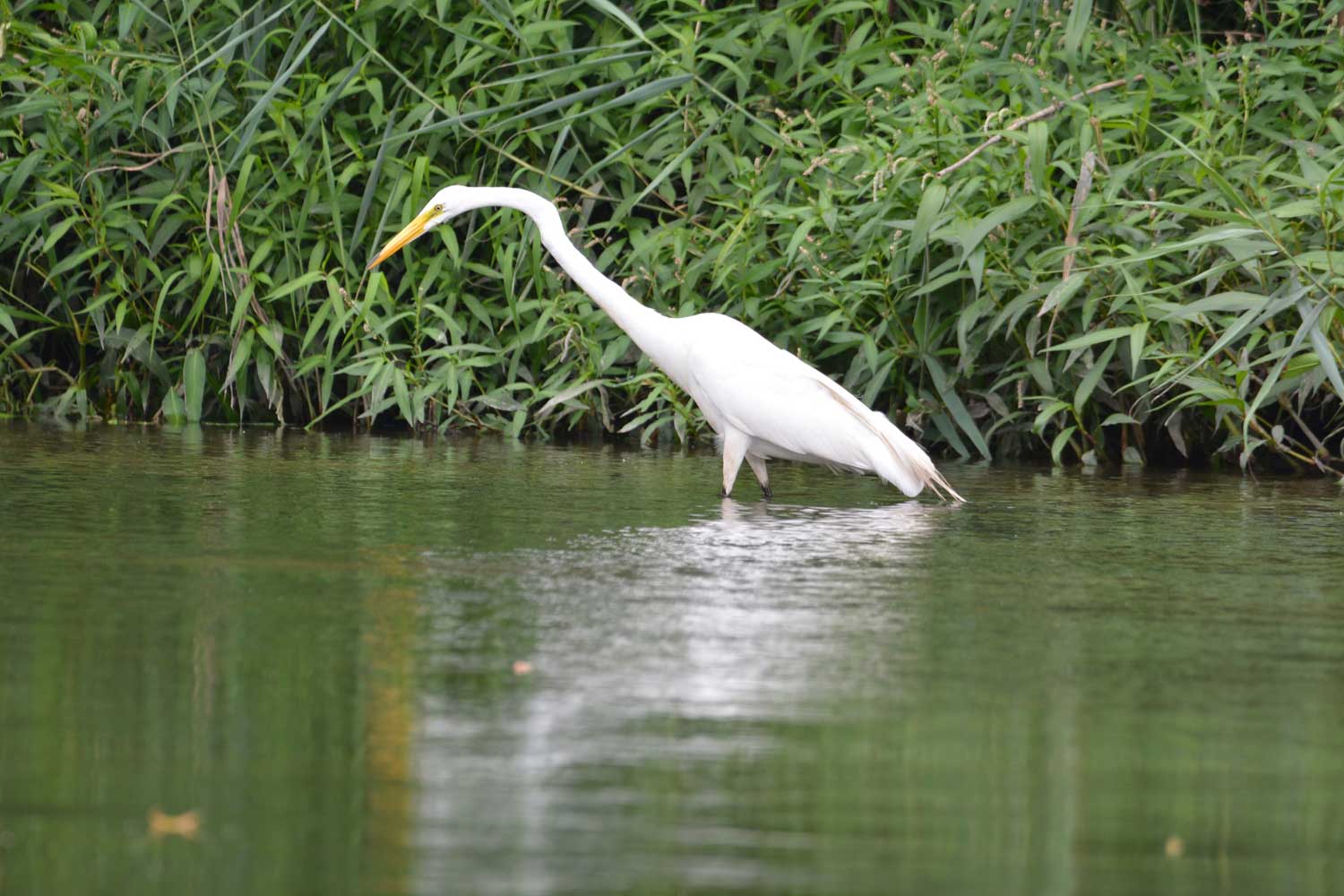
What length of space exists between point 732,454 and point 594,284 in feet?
3.04

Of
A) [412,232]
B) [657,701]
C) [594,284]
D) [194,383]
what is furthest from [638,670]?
[194,383]

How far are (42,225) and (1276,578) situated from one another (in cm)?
638

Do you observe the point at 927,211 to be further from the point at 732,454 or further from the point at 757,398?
the point at 732,454

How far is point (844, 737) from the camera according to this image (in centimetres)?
314

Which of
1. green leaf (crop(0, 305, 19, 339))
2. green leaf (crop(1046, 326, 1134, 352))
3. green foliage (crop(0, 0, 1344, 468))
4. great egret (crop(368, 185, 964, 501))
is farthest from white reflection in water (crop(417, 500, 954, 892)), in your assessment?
green leaf (crop(0, 305, 19, 339))

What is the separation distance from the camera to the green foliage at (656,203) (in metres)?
8.05

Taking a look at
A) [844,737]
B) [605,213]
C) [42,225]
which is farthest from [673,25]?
[844,737]

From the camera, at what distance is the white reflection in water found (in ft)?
8.78

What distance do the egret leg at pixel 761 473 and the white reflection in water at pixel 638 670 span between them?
124 centimetres

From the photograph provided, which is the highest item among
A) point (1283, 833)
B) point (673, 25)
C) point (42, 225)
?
→ point (673, 25)

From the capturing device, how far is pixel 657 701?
3.38 m

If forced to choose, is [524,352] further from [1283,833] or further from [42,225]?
[1283,833]

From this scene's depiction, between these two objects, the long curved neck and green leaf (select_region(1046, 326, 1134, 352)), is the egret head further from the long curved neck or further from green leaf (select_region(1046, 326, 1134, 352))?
green leaf (select_region(1046, 326, 1134, 352))

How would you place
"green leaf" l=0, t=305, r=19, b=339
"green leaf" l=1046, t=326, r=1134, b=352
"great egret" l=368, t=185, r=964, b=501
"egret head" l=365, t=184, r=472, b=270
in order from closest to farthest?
"great egret" l=368, t=185, r=964, b=501, "green leaf" l=1046, t=326, r=1134, b=352, "egret head" l=365, t=184, r=472, b=270, "green leaf" l=0, t=305, r=19, b=339
